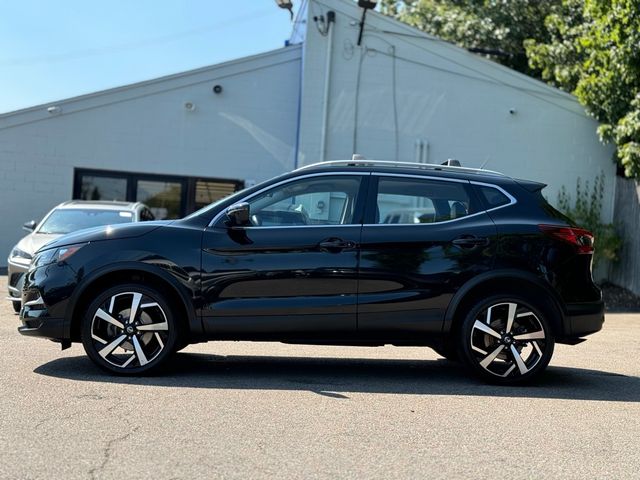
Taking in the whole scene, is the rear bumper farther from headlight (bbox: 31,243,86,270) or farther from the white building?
the white building

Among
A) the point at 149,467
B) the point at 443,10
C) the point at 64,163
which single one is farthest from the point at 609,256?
the point at 149,467

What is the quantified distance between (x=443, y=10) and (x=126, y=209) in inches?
570

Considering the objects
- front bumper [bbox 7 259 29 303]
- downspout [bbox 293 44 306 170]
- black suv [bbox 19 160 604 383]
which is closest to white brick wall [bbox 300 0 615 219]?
downspout [bbox 293 44 306 170]

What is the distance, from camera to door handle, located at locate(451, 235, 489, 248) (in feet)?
20.0

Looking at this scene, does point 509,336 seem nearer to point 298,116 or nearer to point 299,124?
point 299,124

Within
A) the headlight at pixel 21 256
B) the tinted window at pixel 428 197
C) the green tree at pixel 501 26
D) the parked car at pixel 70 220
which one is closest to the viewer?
the tinted window at pixel 428 197

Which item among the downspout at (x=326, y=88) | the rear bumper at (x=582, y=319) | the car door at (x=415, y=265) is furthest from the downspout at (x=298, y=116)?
the rear bumper at (x=582, y=319)

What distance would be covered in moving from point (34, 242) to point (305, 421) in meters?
6.58

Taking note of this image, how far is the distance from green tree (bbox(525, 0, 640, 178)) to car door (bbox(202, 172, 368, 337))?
33.5 ft

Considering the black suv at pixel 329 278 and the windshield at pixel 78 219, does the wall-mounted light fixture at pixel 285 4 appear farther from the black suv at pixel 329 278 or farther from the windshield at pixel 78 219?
the black suv at pixel 329 278

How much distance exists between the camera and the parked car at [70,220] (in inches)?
397

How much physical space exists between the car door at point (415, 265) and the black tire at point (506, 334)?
10.8 inches

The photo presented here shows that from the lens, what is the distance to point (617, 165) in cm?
1708

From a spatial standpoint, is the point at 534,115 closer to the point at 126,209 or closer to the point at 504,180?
the point at 126,209
